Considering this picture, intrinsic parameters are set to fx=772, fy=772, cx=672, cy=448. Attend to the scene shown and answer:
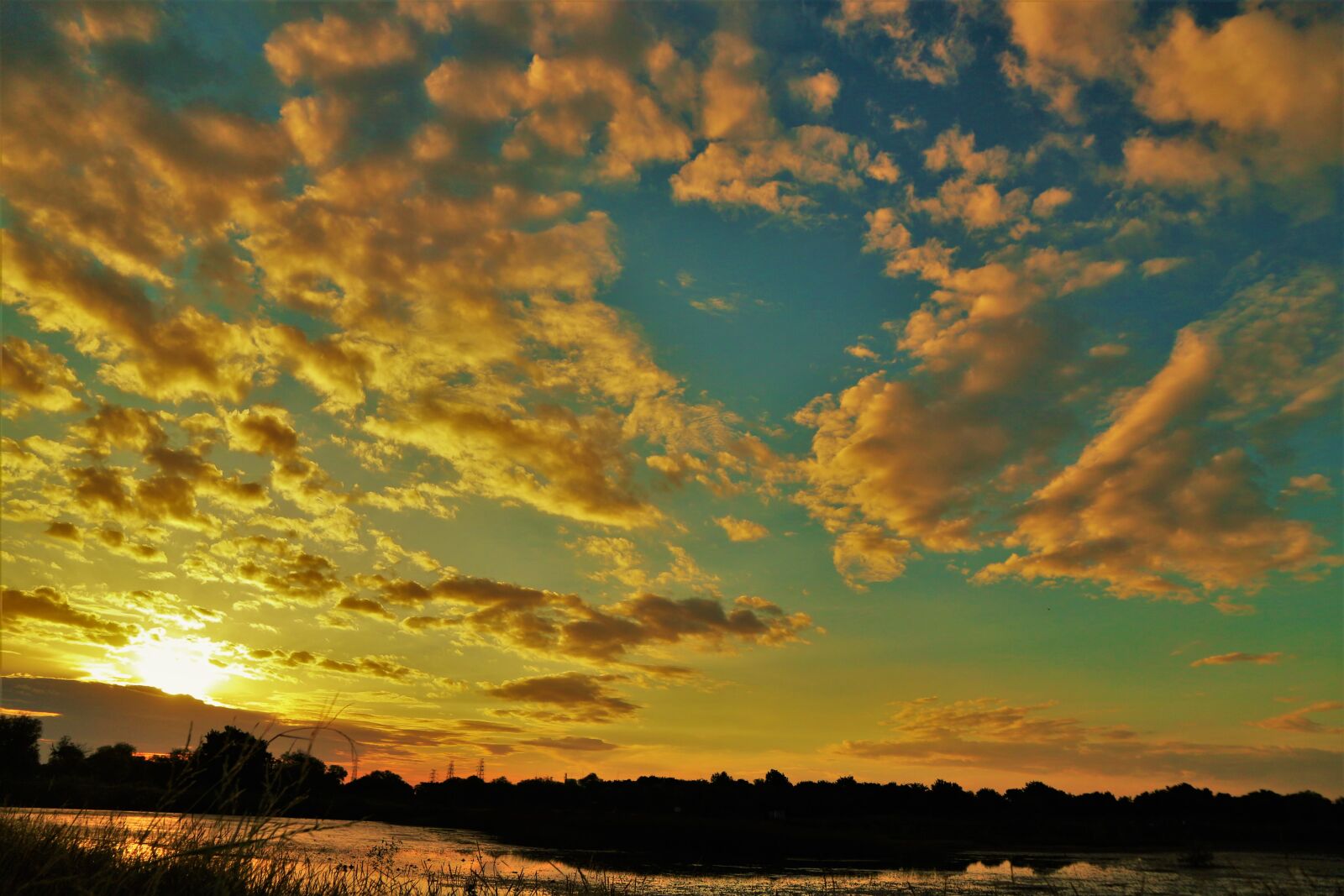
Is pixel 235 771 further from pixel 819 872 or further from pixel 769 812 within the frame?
pixel 769 812

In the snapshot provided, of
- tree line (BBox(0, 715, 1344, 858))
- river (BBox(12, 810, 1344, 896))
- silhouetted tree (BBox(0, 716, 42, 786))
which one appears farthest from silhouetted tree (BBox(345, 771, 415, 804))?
river (BBox(12, 810, 1344, 896))

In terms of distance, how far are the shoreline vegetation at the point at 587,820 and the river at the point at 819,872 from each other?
3.86 feet

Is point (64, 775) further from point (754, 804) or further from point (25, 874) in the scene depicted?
point (25, 874)

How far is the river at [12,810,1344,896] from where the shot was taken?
29.8 m

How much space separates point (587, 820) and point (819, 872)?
210 ft

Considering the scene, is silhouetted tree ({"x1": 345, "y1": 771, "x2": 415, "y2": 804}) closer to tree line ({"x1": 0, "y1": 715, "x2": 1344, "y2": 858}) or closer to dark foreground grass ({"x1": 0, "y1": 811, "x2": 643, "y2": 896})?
tree line ({"x1": 0, "y1": 715, "x2": 1344, "y2": 858})

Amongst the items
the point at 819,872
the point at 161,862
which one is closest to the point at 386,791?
the point at 819,872

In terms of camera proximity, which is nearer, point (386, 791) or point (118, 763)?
point (118, 763)

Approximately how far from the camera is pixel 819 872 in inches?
1610

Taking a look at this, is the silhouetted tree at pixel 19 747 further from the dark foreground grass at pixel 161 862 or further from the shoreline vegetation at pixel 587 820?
the dark foreground grass at pixel 161 862

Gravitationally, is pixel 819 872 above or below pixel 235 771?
below

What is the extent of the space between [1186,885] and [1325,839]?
210ft

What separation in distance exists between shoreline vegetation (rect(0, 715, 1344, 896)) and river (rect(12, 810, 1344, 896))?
118cm

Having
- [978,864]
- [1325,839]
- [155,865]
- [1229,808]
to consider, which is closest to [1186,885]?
[978,864]
